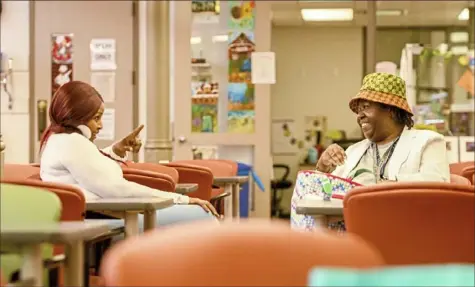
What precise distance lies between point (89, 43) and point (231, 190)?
127 inches

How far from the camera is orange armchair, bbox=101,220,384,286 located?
156 cm

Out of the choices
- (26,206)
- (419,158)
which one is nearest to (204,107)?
(419,158)

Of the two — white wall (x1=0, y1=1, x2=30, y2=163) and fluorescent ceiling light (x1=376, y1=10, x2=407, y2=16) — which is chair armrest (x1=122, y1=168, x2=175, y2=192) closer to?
white wall (x1=0, y1=1, x2=30, y2=163)

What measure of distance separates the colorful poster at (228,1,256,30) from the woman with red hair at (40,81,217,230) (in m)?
5.36

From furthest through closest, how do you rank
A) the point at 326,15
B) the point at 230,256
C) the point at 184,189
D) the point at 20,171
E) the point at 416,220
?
the point at 326,15 → the point at 184,189 → the point at 20,171 → the point at 416,220 → the point at 230,256

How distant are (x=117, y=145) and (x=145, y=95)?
3878mm

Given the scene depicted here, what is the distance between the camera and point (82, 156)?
14.3ft

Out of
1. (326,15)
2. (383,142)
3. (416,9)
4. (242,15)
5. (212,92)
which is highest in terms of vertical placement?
(326,15)

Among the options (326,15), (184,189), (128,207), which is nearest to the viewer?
(128,207)

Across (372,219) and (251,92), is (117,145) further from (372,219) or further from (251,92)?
(251,92)

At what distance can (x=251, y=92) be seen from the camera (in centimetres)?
1004

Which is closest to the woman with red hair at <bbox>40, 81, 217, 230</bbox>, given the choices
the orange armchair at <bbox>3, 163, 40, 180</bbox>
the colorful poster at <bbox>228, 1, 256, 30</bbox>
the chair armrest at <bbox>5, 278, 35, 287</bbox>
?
the orange armchair at <bbox>3, 163, 40, 180</bbox>

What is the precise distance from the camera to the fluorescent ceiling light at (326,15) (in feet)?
41.6

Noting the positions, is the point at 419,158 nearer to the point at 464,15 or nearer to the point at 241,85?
the point at 241,85
